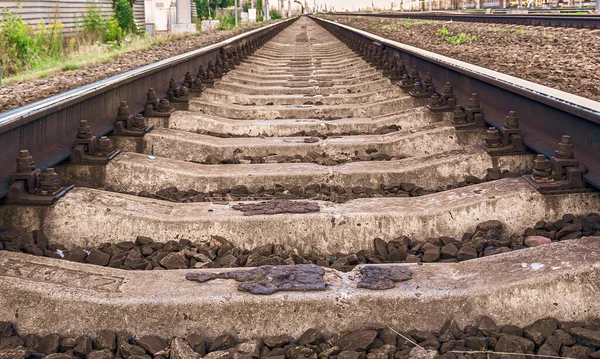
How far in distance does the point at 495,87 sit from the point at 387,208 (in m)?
1.85

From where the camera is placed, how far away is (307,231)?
3250mm

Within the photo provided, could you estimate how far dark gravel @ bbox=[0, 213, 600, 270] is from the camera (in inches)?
119

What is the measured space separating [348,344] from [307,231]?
3.25 ft

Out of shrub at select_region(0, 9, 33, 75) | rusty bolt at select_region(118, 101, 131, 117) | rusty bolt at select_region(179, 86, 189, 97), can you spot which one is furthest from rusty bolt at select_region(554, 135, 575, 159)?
shrub at select_region(0, 9, 33, 75)

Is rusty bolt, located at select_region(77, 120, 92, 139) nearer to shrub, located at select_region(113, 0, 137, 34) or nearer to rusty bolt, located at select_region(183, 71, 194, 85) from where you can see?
rusty bolt, located at select_region(183, 71, 194, 85)

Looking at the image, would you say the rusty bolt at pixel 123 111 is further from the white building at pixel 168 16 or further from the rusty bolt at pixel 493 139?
the white building at pixel 168 16

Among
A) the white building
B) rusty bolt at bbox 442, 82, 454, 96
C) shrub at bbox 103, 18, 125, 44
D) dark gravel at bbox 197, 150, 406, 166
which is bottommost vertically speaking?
dark gravel at bbox 197, 150, 406, 166

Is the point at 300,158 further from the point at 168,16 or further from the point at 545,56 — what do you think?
the point at 168,16

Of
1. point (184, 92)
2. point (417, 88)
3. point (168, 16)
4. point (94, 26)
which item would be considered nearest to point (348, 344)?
point (417, 88)

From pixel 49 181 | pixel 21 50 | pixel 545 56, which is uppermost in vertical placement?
pixel 21 50

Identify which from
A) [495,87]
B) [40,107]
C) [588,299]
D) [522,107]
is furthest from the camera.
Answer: [495,87]

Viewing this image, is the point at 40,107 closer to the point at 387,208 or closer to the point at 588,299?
the point at 387,208

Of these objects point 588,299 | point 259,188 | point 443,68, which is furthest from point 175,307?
point 443,68

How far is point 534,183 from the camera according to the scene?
3404mm
